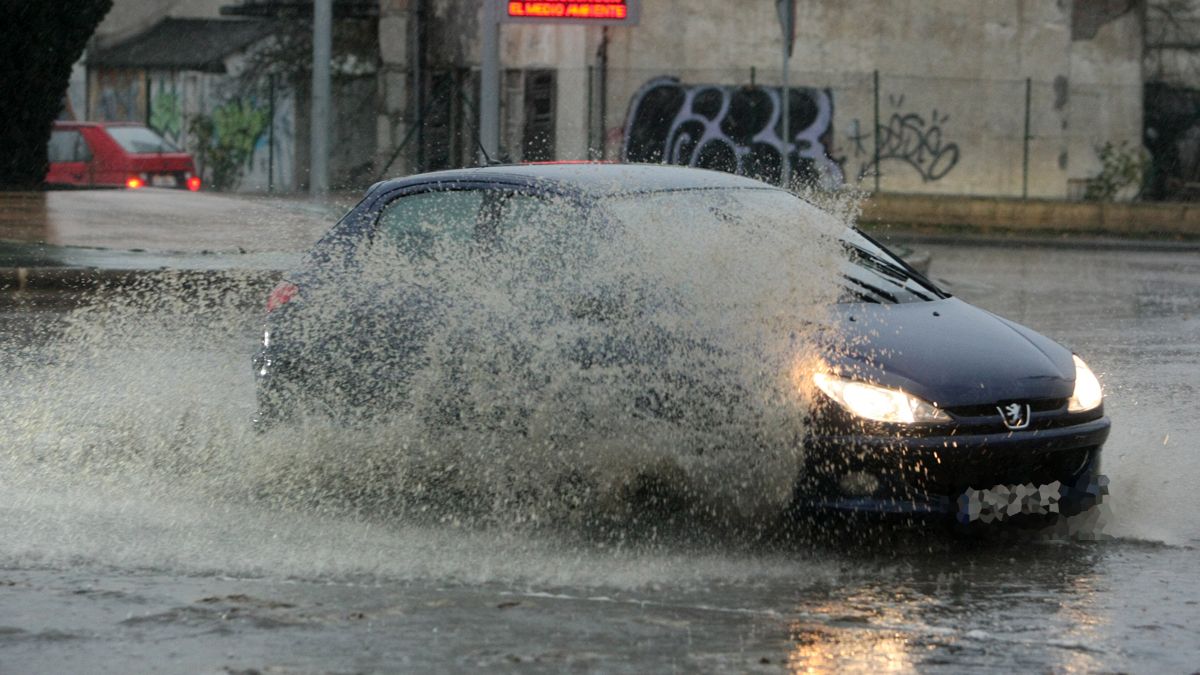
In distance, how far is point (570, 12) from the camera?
77.2 feet

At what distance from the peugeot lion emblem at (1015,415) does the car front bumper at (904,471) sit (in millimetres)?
38

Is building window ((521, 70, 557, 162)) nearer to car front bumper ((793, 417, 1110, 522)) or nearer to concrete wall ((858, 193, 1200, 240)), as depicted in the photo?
concrete wall ((858, 193, 1200, 240))

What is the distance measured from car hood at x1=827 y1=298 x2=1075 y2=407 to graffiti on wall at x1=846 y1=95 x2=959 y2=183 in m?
25.1

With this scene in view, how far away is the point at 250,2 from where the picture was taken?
39.3 metres

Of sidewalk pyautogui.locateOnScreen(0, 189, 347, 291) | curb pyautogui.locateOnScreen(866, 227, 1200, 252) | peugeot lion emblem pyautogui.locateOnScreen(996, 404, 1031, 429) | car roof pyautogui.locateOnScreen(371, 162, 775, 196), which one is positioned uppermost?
car roof pyautogui.locateOnScreen(371, 162, 775, 196)

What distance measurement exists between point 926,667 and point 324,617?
Answer: 67.6 inches

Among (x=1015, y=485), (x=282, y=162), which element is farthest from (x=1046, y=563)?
(x=282, y=162)

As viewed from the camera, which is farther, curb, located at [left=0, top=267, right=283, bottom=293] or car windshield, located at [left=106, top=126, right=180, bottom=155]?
car windshield, located at [left=106, top=126, right=180, bottom=155]

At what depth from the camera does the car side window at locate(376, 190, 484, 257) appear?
7562 millimetres

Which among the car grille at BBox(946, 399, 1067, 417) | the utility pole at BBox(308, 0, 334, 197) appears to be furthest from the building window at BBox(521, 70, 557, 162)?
the car grille at BBox(946, 399, 1067, 417)

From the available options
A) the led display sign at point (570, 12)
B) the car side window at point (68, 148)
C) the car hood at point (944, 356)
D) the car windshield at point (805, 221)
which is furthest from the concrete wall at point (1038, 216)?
the car hood at point (944, 356)

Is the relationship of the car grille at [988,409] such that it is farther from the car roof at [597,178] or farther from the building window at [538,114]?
the building window at [538,114]

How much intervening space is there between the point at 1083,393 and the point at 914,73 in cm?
2742

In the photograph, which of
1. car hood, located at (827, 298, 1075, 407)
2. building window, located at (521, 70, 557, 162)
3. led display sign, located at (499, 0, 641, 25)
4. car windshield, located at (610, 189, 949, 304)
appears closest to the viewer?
car hood, located at (827, 298, 1075, 407)
